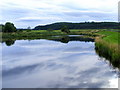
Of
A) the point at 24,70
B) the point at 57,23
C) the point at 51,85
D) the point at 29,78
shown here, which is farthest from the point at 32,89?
the point at 57,23

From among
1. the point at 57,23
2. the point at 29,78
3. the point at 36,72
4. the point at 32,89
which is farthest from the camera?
the point at 57,23

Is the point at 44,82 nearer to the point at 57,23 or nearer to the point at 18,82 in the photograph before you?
the point at 18,82

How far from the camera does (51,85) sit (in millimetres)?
12492

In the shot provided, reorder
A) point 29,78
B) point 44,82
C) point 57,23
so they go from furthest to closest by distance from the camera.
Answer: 1. point 57,23
2. point 29,78
3. point 44,82

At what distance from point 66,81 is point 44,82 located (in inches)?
69.1

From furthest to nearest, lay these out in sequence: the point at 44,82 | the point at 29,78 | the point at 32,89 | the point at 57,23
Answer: the point at 57,23, the point at 29,78, the point at 44,82, the point at 32,89

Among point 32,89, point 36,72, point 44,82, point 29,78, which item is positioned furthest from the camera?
point 36,72

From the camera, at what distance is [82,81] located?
43.9 feet

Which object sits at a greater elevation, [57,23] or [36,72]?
[57,23]

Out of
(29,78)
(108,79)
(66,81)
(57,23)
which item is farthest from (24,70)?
(57,23)

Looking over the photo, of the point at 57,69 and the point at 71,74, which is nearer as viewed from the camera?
the point at 71,74

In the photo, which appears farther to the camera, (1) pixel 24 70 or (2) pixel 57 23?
(2) pixel 57 23

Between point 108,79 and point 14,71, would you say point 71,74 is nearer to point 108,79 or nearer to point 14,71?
point 108,79

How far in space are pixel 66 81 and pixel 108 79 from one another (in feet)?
11.5
